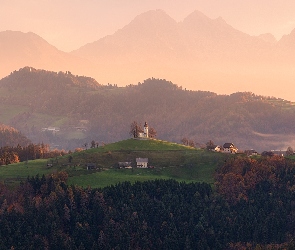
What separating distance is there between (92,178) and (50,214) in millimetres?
30201

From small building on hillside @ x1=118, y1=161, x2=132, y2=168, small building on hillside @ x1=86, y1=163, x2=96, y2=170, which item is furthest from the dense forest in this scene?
small building on hillside @ x1=118, y1=161, x2=132, y2=168

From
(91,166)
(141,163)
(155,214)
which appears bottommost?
(155,214)

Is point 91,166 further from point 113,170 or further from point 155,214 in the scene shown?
point 155,214

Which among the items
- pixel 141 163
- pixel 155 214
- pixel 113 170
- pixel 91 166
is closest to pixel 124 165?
pixel 141 163

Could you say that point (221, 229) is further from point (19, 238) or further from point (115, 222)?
point (19, 238)

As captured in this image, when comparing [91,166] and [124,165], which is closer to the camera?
[91,166]

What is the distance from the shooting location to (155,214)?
154 metres

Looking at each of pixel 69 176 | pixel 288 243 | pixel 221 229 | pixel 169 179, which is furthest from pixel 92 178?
pixel 288 243

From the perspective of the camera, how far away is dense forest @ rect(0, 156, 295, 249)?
14312 cm

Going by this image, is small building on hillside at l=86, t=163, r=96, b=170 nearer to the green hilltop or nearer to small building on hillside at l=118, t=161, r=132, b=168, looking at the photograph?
the green hilltop

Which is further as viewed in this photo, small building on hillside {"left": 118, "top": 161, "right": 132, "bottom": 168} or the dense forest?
small building on hillside {"left": 118, "top": 161, "right": 132, "bottom": 168}

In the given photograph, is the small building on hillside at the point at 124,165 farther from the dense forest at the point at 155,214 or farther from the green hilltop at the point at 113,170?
the dense forest at the point at 155,214

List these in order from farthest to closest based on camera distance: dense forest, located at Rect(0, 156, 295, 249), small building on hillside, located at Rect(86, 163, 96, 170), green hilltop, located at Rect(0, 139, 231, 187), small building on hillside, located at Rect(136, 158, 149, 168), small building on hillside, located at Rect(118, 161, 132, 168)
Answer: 1. small building on hillside, located at Rect(136, 158, 149, 168)
2. small building on hillside, located at Rect(118, 161, 132, 168)
3. small building on hillside, located at Rect(86, 163, 96, 170)
4. green hilltop, located at Rect(0, 139, 231, 187)
5. dense forest, located at Rect(0, 156, 295, 249)

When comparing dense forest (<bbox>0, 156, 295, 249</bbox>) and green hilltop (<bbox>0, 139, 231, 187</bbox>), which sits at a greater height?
green hilltop (<bbox>0, 139, 231, 187</bbox>)
